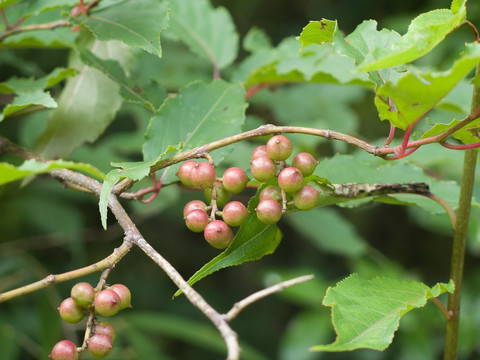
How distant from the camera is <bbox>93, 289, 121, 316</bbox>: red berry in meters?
0.68

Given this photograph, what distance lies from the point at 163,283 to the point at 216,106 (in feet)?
5.88

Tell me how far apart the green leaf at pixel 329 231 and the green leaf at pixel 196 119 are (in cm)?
97

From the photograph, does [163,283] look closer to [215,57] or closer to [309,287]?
[309,287]

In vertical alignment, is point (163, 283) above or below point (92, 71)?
below

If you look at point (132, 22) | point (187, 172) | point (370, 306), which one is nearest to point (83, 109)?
point (132, 22)

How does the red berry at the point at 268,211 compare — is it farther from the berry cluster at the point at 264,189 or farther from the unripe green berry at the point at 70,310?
the unripe green berry at the point at 70,310

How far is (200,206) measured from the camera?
0.78 metres

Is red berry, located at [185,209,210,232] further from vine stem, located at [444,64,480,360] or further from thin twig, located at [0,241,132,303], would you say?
vine stem, located at [444,64,480,360]

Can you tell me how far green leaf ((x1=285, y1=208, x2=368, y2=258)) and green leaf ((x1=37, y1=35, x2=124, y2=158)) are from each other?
95 centimetres

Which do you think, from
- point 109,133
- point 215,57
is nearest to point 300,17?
point 109,133

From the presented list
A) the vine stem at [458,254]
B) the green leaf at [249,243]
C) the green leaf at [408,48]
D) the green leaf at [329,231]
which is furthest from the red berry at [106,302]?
the green leaf at [329,231]

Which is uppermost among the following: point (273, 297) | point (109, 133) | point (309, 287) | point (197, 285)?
point (109, 133)

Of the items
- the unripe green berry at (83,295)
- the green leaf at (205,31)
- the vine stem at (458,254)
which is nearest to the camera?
the unripe green berry at (83,295)

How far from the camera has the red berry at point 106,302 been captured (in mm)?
675
